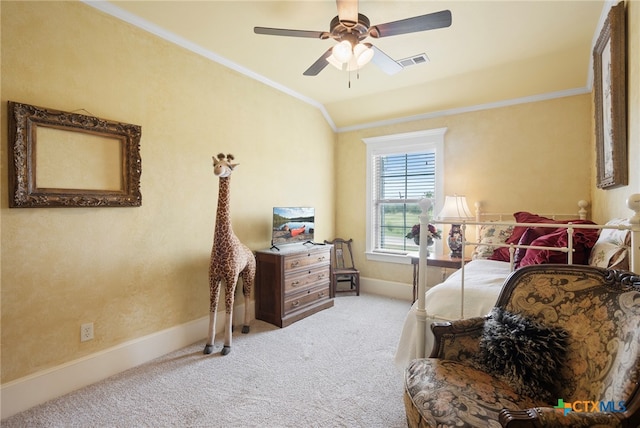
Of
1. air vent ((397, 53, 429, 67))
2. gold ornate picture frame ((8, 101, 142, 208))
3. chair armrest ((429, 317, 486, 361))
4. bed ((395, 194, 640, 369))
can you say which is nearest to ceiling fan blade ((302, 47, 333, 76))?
air vent ((397, 53, 429, 67))

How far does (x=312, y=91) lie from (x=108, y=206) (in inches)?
104

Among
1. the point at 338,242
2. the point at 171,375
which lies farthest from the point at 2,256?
the point at 338,242

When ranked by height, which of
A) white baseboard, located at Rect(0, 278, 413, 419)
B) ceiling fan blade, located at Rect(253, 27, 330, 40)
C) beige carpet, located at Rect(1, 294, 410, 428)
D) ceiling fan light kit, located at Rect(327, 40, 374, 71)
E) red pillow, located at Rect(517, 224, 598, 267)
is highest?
ceiling fan blade, located at Rect(253, 27, 330, 40)

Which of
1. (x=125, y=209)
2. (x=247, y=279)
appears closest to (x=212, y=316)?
(x=247, y=279)

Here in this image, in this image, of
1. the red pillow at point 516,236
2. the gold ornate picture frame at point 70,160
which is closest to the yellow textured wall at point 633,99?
the red pillow at point 516,236

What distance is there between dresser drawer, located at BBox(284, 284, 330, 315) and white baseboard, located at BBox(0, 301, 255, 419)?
807 millimetres

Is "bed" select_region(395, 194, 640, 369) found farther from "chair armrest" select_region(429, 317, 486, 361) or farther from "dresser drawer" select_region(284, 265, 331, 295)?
"dresser drawer" select_region(284, 265, 331, 295)

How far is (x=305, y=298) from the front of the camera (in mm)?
3430

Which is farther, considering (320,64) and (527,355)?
(320,64)

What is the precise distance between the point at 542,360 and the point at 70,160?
2833 millimetres

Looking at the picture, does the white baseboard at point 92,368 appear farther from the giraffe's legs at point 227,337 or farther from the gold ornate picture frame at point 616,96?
the gold ornate picture frame at point 616,96

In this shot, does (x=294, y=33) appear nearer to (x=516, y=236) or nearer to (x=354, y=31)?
(x=354, y=31)

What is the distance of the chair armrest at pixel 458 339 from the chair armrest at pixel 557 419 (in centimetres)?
53

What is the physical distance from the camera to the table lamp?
3.52m
